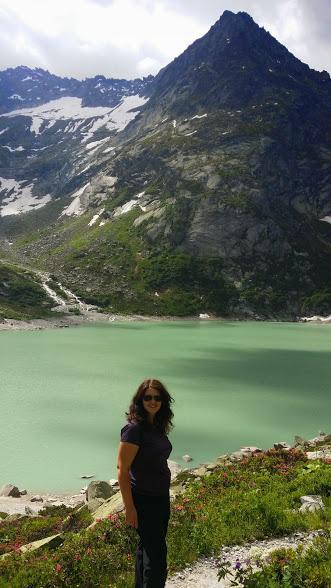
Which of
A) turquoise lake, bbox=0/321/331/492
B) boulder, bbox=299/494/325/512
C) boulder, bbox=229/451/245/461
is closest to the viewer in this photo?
boulder, bbox=299/494/325/512

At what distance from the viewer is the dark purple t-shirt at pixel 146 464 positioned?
7039mm

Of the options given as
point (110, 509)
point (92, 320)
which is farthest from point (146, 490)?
point (92, 320)

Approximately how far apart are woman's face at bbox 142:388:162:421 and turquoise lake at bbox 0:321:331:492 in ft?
55.0

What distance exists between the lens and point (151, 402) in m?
7.38

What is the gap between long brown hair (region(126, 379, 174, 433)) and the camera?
24.1ft

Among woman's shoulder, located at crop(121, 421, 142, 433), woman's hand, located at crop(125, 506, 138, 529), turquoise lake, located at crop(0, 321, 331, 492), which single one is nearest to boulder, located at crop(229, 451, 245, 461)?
turquoise lake, located at crop(0, 321, 331, 492)

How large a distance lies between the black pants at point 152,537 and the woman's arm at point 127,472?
3.9 inches

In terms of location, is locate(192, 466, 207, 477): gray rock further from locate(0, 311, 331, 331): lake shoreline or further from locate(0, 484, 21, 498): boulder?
locate(0, 311, 331, 331): lake shoreline

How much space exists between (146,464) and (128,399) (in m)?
32.2

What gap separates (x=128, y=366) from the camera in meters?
54.1

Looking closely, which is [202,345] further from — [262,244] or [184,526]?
[262,244]

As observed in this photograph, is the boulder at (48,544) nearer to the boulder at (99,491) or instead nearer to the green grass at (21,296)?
the boulder at (99,491)

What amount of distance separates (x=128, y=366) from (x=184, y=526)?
144ft

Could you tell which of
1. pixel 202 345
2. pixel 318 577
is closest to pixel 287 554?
pixel 318 577
